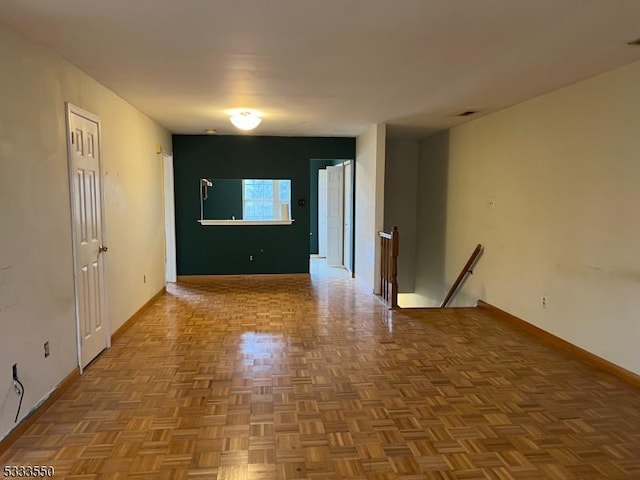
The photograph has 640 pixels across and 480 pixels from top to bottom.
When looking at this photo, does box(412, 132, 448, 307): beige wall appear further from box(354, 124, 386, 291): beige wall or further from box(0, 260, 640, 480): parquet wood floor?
box(0, 260, 640, 480): parquet wood floor

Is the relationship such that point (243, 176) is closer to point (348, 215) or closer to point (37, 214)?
point (348, 215)

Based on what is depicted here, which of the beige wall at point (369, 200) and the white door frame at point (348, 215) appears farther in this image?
the white door frame at point (348, 215)

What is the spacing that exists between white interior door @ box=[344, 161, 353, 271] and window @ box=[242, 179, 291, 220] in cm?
106

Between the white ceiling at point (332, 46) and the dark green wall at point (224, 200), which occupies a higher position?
the white ceiling at point (332, 46)

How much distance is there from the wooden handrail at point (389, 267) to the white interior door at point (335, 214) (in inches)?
94.5

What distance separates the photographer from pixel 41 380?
2.63 meters

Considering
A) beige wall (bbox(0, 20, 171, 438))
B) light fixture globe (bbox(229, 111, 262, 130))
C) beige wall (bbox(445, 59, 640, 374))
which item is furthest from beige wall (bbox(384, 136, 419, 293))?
beige wall (bbox(0, 20, 171, 438))

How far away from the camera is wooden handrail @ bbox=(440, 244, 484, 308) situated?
5.41m

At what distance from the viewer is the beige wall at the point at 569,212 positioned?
3.14 meters

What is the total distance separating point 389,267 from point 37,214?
3695 millimetres

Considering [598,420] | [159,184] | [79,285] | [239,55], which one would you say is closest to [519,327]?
[598,420]

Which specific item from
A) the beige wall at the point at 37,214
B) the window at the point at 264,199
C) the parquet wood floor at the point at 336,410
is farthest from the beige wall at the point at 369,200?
the beige wall at the point at 37,214

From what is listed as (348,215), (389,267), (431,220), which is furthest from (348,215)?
(389,267)

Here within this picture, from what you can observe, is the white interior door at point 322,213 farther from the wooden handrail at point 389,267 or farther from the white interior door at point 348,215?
the wooden handrail at point 389,267
